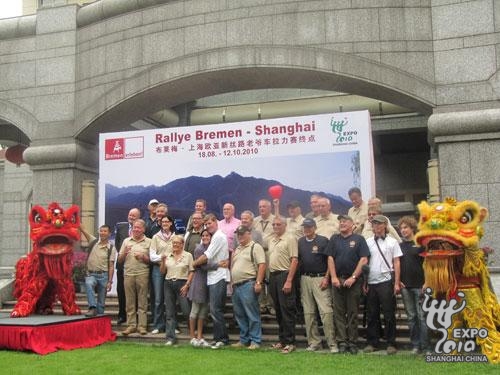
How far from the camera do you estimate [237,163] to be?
9.84 m

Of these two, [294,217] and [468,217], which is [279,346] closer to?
[294,217]

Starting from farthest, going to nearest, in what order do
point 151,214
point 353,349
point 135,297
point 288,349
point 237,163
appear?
point 237,163 → point 151,214 → point 135,297 → point 288,349 → point 353,349

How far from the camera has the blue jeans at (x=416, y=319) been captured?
7.02 m

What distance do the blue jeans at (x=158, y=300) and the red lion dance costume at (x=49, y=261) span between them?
120 centimetres

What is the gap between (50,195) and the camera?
11.9m

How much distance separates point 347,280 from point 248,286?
4.29 feet

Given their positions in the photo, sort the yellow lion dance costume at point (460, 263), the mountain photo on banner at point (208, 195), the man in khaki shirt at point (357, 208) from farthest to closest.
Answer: the mountain photo on banner at point (208, 195)
the man in khaki shirt at point (357, 208)
the yellow lion dance costume at point (460, 263)

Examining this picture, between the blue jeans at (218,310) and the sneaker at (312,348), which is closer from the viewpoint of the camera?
the sneaker at (312,348)

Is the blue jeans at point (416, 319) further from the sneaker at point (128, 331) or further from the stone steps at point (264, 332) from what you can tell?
the sneaker at point (128, 331)

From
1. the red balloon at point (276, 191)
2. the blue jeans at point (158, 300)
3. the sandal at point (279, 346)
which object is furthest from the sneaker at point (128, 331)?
the red balloon at point (276, 191)

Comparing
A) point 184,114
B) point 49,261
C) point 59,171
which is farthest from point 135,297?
point 184,114

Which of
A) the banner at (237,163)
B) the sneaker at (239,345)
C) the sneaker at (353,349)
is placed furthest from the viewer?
the banner at (237,163)

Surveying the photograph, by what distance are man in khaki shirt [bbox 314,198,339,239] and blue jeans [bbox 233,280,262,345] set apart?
124 cm

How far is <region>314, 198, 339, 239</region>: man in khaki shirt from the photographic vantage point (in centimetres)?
816
